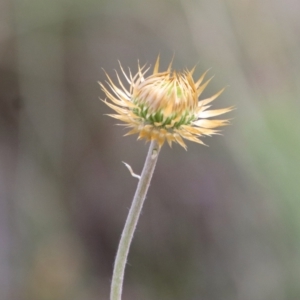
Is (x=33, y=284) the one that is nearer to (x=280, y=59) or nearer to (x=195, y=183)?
(x=195, y=183)

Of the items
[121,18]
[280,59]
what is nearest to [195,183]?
[280,59]

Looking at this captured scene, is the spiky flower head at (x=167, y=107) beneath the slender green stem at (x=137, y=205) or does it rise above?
above

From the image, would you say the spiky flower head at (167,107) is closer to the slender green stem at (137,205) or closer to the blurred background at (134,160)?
the slender green stem at (137,205)

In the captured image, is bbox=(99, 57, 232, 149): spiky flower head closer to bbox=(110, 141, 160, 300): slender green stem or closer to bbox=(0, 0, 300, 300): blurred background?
bbox=(110, 141, 160, 300): slender green stem

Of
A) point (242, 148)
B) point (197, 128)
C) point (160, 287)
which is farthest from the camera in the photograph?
point (160, 287)

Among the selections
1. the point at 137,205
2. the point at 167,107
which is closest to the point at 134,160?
the point at 167,107

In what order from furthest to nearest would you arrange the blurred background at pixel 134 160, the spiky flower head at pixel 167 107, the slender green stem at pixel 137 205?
the blurred background at pixel 134 160, the spiky flower head at pixel 167 107, the slender green stem at pixel 137 205

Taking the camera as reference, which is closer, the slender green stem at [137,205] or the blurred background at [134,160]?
the slender green stem at [137,205]

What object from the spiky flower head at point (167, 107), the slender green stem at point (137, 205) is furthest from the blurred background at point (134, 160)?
the slender green stem at point (137, 205)
